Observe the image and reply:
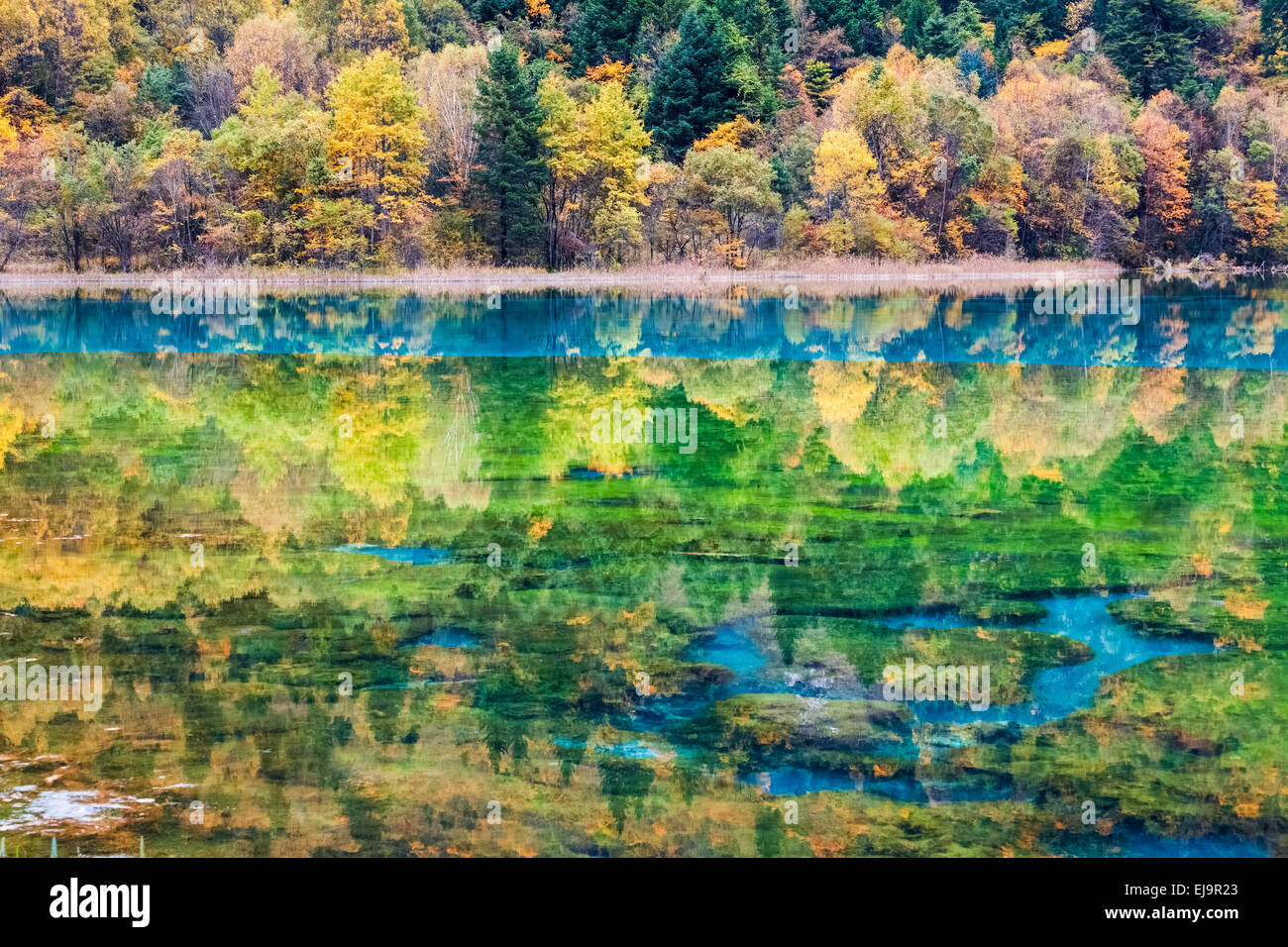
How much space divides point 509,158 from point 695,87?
15.1m

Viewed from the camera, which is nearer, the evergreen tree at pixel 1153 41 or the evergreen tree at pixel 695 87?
the evergreen tree at pixel 695 87

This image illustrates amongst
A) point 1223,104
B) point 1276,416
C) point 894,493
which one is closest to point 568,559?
point 894,493

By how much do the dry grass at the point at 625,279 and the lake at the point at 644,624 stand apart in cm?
3709

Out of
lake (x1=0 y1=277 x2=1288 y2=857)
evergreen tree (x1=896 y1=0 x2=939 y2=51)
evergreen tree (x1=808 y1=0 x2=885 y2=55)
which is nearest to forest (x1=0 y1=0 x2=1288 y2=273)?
evergreen tree (x1=808 y1=0 x2=885 y2=55)

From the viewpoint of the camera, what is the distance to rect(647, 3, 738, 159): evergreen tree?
73.1 metres

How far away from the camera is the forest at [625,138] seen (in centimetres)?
6209

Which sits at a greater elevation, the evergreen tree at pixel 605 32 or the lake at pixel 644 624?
the evergreen tree at pixel 605 32

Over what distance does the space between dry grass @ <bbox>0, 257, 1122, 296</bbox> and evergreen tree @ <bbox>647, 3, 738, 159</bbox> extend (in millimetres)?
11458

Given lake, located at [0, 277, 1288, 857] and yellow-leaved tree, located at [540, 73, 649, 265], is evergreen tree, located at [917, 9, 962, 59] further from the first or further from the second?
Answer: lake, located at [0, 277, 1288, 857]

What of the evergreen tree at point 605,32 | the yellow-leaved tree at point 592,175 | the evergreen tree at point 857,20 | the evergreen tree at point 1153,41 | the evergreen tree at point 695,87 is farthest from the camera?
the evergreen tree at point 857,20

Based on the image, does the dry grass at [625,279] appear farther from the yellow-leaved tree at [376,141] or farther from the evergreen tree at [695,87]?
the evergreen tree at [695,87]

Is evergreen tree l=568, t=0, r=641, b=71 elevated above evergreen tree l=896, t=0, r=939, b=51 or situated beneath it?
situated beneath

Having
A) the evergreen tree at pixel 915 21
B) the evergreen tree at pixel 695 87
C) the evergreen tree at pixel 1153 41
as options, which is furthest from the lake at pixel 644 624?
the evergreen tree at pixel 915 21

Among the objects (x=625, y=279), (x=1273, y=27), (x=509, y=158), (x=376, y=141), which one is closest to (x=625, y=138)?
(x=509, y=158)
